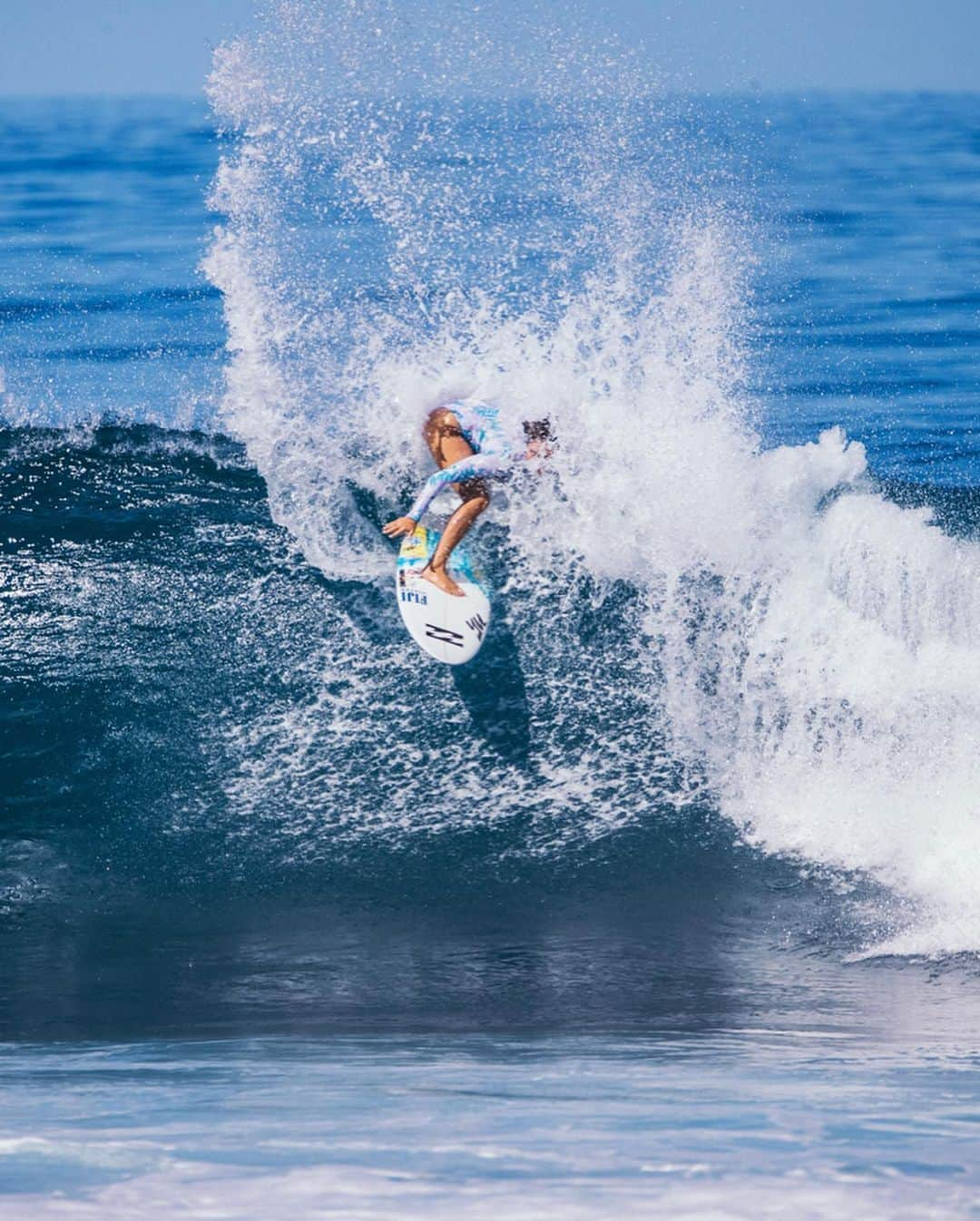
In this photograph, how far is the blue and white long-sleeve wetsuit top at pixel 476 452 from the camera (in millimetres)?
7082

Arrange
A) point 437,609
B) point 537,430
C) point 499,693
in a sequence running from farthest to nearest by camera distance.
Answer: point 537,430 → point 499,693 → point 437,609

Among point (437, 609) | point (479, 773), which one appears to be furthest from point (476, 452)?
point (479, 773)

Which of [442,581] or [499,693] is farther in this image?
[499,693]

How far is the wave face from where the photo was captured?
704 cm

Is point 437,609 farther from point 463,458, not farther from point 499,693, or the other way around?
point 463,458

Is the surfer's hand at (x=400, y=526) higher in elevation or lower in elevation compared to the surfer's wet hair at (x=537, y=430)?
lower

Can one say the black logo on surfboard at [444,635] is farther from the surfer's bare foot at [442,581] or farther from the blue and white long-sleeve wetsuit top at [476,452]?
the blue and white long-sleeve wetsuit top at [476,452]

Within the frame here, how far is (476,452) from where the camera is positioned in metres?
7.48

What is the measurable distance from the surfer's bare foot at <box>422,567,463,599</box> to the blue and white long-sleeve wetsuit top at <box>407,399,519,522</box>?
0.30 meters

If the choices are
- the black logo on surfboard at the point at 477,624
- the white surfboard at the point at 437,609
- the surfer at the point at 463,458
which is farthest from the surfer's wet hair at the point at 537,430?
the black logo on surfboard at the point at 477,624

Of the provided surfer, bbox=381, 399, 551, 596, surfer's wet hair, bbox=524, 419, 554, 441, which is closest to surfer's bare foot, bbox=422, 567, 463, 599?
surfer, bbox=381, 399, 551, 596

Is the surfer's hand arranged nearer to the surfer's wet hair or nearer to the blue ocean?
the blue ocean

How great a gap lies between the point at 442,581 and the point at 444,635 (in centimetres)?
27

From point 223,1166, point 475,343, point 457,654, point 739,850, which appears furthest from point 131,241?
point 223,1166
